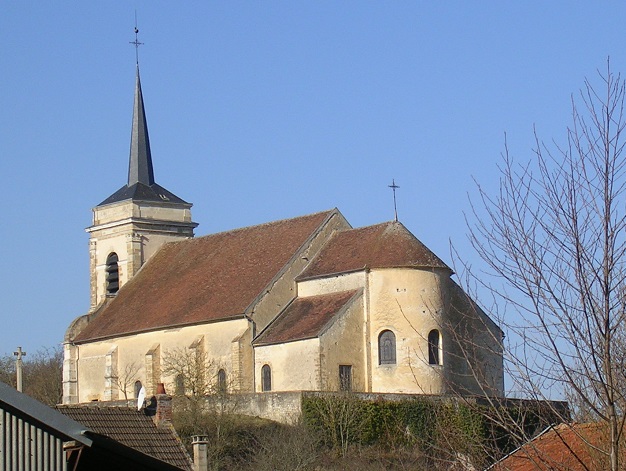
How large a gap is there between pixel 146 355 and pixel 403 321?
34.7ft

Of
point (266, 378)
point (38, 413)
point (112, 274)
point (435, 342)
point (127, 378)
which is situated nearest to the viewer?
point (38, 413)

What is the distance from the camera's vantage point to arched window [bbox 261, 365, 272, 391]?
41781 millimetres

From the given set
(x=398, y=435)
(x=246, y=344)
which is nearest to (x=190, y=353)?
(x=246, y=344)

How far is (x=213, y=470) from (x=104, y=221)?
2462cm

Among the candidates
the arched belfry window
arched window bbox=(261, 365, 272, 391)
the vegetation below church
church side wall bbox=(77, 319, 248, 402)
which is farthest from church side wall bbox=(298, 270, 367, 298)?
the arched belfry window

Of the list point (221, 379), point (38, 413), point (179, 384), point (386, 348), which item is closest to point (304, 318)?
point (386, 348)

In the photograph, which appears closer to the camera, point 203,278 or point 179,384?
point 179,384

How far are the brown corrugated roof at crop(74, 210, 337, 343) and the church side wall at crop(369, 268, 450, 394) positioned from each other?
15.3ft

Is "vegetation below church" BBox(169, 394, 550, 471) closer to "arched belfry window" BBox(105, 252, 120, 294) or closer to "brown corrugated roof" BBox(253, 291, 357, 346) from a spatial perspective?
"brown corrugated roof" BBox(253, 291, 357, 346)

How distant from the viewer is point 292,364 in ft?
134

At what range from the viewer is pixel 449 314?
40594mm

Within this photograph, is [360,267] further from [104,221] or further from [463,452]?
[463,452]

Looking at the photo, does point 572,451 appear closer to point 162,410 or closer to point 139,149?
point 162,410

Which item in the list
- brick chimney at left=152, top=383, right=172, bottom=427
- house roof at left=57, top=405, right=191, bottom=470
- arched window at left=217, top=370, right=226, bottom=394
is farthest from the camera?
arched window at left=217, top=370, right=226, bottom=394
